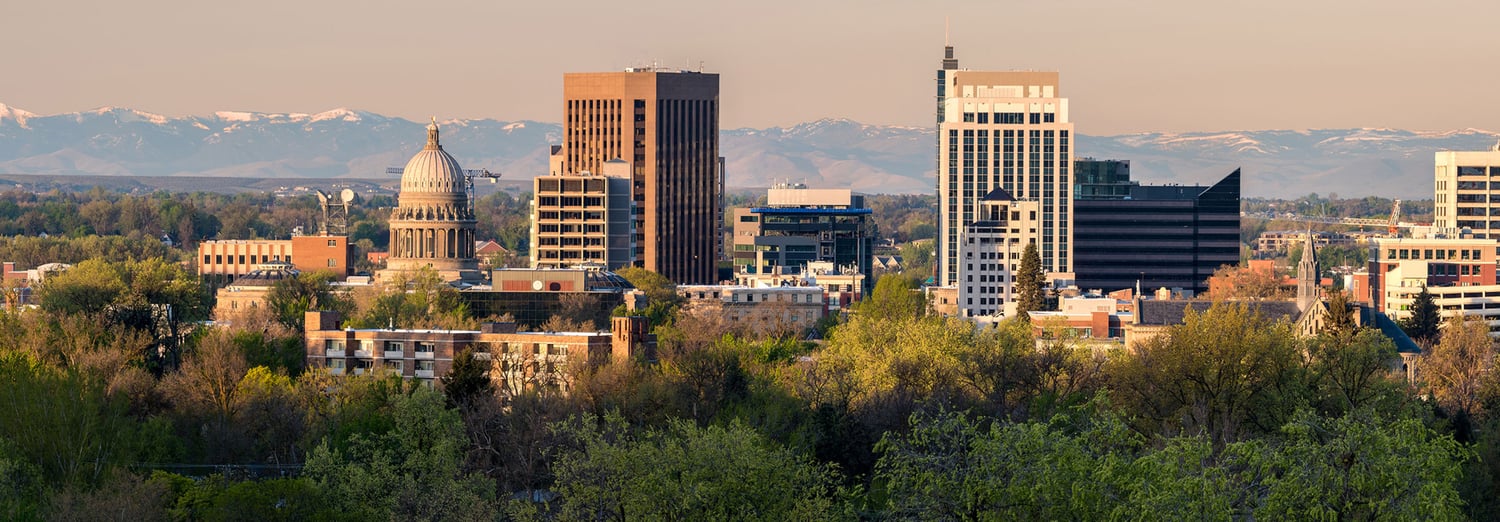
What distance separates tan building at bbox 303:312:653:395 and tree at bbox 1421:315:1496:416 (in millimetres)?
41688

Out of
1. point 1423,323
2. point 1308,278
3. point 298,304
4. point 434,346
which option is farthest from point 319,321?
point 1423,323

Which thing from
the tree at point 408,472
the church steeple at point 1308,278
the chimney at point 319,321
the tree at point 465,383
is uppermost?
the church steeple at point 1308,278

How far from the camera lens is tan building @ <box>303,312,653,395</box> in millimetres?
149625

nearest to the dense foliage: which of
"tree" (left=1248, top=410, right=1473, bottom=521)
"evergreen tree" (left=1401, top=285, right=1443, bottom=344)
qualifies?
"tree" (left=1248, top=410, right=1473, bottom=521)

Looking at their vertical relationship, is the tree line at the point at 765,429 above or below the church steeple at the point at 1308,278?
below

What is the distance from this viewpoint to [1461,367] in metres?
165

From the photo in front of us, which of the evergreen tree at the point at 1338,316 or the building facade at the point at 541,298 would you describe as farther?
the building facade at the point at 541,298

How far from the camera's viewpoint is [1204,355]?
11706 cm

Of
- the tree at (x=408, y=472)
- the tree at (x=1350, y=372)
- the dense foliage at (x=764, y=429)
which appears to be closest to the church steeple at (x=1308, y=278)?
the dense foliage at (x=764, y=429)

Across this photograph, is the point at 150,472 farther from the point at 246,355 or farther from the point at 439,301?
the point at 439,301

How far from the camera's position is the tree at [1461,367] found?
130750mm

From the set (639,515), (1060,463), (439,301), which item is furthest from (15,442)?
(439,301)

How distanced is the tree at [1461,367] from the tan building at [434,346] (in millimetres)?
41688

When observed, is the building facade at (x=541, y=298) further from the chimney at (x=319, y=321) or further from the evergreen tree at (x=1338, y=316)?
the evergreen tree at (x=1338, y=316)
